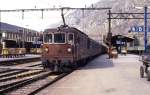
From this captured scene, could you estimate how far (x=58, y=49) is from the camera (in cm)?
2756

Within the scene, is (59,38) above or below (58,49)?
above

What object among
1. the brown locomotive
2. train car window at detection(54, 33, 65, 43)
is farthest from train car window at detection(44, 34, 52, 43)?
train car window at detection(54, 33, 65, 43)

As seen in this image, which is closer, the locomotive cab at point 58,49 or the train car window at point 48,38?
the locomotive cab at point 58,49

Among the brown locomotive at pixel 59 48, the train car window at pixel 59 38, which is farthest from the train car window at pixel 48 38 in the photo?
the train car window at pixel 59 38

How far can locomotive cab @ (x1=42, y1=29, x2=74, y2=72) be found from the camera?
90.5 feet

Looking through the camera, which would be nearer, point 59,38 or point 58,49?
point 58,49

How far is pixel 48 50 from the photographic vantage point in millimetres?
27766

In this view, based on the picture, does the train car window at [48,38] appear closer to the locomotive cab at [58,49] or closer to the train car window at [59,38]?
the locomotive cab at [58,49]

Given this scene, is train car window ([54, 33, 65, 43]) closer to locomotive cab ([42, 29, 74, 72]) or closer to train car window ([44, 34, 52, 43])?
locomotive cab ([42, 29, 74, 72])

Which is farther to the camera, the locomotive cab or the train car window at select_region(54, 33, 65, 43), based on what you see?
the train car window at select_region(54, 33, 65, 43)

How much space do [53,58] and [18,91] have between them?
34.1ft

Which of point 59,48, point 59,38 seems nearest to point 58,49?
point 59,48

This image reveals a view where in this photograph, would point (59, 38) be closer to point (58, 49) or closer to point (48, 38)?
point (48, 38)

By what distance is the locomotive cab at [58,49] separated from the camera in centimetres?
2759
